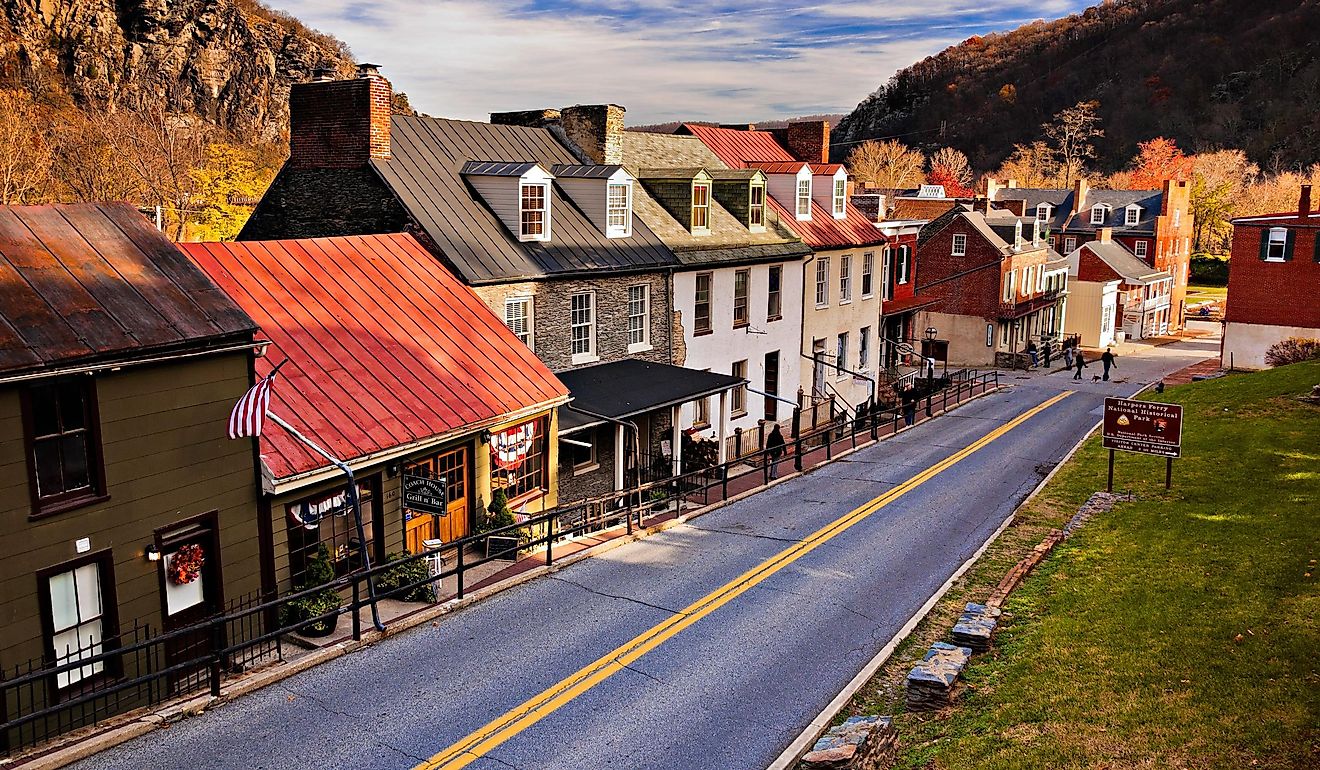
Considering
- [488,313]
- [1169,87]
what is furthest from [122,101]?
[1169,87]

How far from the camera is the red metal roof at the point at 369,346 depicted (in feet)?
52.9

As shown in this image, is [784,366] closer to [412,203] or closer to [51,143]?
[412,203]

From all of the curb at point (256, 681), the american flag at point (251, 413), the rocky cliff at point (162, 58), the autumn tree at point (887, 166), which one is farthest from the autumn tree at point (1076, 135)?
the american flag at point (251, 413)

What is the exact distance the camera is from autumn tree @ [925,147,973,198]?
133 meters

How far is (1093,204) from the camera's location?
83.5 meters

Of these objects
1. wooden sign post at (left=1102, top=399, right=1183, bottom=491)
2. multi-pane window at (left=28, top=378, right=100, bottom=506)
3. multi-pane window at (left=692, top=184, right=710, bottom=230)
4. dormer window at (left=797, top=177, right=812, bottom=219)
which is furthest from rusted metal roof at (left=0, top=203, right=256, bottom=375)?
dormer window at (left=797, top=177, right=812, bottom=219)

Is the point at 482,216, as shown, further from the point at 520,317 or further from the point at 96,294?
the point at 96,294

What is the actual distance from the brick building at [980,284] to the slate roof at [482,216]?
121 ft

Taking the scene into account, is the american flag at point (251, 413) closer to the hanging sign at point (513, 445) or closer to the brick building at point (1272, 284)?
the hanging sign at point (513, 445)

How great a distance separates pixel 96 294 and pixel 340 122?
1182 cm

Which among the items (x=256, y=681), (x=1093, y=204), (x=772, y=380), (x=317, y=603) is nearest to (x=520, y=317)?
(x=317, y=603)

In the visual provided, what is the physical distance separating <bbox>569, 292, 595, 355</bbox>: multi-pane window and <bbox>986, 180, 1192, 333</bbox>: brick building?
5977 centimetres

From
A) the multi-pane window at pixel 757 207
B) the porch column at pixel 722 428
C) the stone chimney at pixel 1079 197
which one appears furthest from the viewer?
the stone chimney at pixel 1079 197

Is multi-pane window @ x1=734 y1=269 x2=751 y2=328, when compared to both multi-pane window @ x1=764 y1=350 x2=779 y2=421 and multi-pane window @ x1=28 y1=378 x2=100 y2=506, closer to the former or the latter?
multi-pane window @ x1=764 y1=350 x2=779 y2=421
